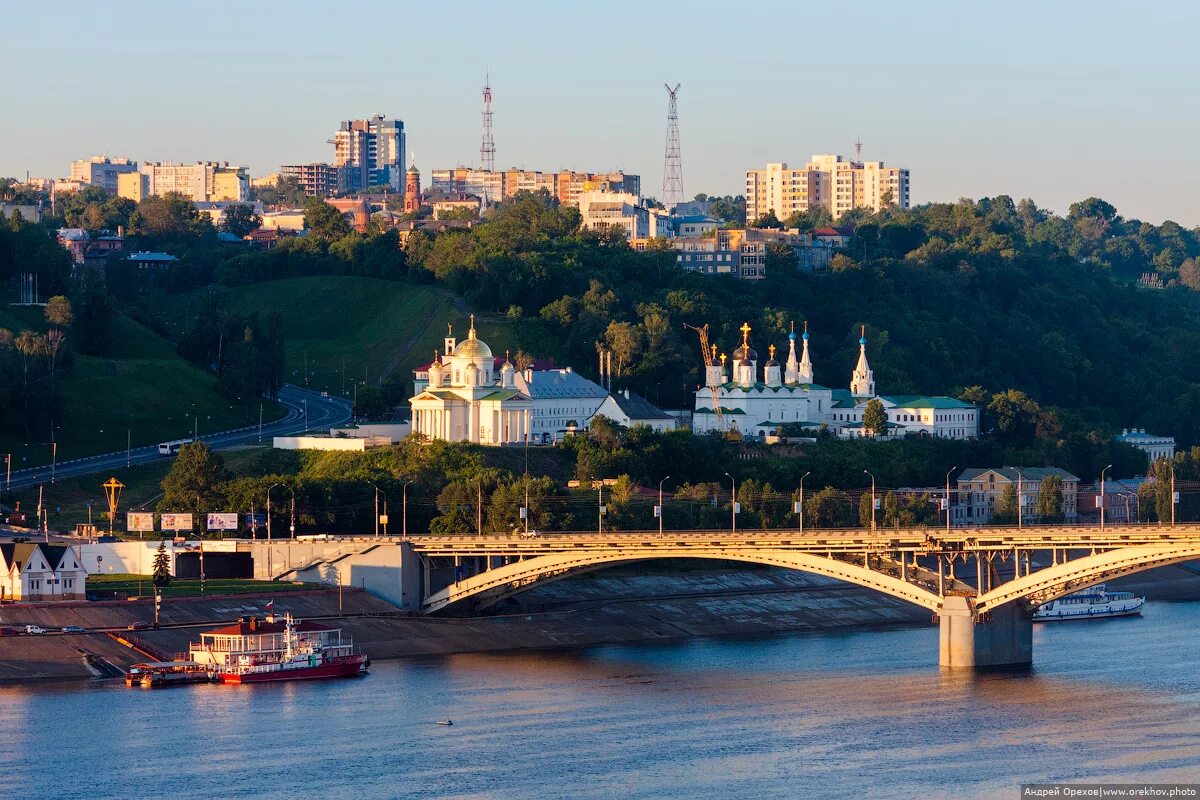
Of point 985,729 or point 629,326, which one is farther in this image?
point 629,326

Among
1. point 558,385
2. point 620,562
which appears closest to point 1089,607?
point 620,562

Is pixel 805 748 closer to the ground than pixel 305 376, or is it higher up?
closer to the ground

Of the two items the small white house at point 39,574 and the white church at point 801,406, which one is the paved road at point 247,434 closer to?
the white church at point 801,406

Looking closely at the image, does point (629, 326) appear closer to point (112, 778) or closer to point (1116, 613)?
point (1116, 613)

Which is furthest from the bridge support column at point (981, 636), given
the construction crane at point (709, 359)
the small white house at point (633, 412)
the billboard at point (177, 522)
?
the construction crane at point (709, 359)

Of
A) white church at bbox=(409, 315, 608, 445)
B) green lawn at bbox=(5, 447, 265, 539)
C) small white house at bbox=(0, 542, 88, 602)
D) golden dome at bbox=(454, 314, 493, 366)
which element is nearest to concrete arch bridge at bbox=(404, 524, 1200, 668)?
small white house at bbox=(0, 542, 88, 602)

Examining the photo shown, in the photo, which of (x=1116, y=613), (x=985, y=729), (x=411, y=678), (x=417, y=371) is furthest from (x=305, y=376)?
(x=985, y=729)
